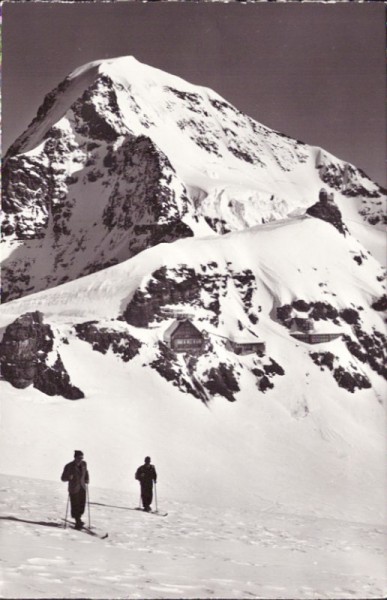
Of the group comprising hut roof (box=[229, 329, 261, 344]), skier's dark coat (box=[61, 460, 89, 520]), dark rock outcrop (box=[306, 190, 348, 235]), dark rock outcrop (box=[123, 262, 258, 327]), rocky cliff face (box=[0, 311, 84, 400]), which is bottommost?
skier's dark coat (box=[61, 460, 89, 520])

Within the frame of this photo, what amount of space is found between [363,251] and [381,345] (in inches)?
1368

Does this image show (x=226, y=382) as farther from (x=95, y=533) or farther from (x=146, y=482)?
(x=95, y=533)

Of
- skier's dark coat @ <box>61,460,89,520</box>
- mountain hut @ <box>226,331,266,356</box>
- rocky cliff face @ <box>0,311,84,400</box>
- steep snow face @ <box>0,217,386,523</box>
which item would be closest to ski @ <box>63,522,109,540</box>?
skier's dark coat @ <box>61,460,89,520</box>

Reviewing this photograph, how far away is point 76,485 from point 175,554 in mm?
3509

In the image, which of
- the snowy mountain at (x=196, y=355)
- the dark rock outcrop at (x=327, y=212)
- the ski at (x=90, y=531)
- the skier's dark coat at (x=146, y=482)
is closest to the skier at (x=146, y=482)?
the skier's dark coat at (x=146, y=482)

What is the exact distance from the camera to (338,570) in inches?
725

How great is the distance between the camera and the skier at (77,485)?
765 inches

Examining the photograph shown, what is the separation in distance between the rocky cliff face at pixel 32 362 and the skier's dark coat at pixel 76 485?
57.6m

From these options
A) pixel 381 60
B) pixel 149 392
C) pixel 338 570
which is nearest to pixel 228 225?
pixel 149 392

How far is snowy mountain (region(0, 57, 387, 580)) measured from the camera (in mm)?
69125

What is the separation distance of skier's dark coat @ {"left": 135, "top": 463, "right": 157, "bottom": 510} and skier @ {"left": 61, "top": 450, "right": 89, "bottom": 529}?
5007mm

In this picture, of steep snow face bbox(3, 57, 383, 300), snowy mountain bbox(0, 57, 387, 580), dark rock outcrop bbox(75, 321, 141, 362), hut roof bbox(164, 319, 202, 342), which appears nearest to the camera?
snowy mountain bbox(0, 57, 387, 580)

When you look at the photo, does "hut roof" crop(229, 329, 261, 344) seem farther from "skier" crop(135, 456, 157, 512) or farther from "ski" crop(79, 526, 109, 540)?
"ski" crop(79, 526, 109, 540)

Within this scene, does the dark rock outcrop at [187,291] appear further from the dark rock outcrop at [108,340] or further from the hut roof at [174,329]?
the dark rock outcrop at [108,340]
